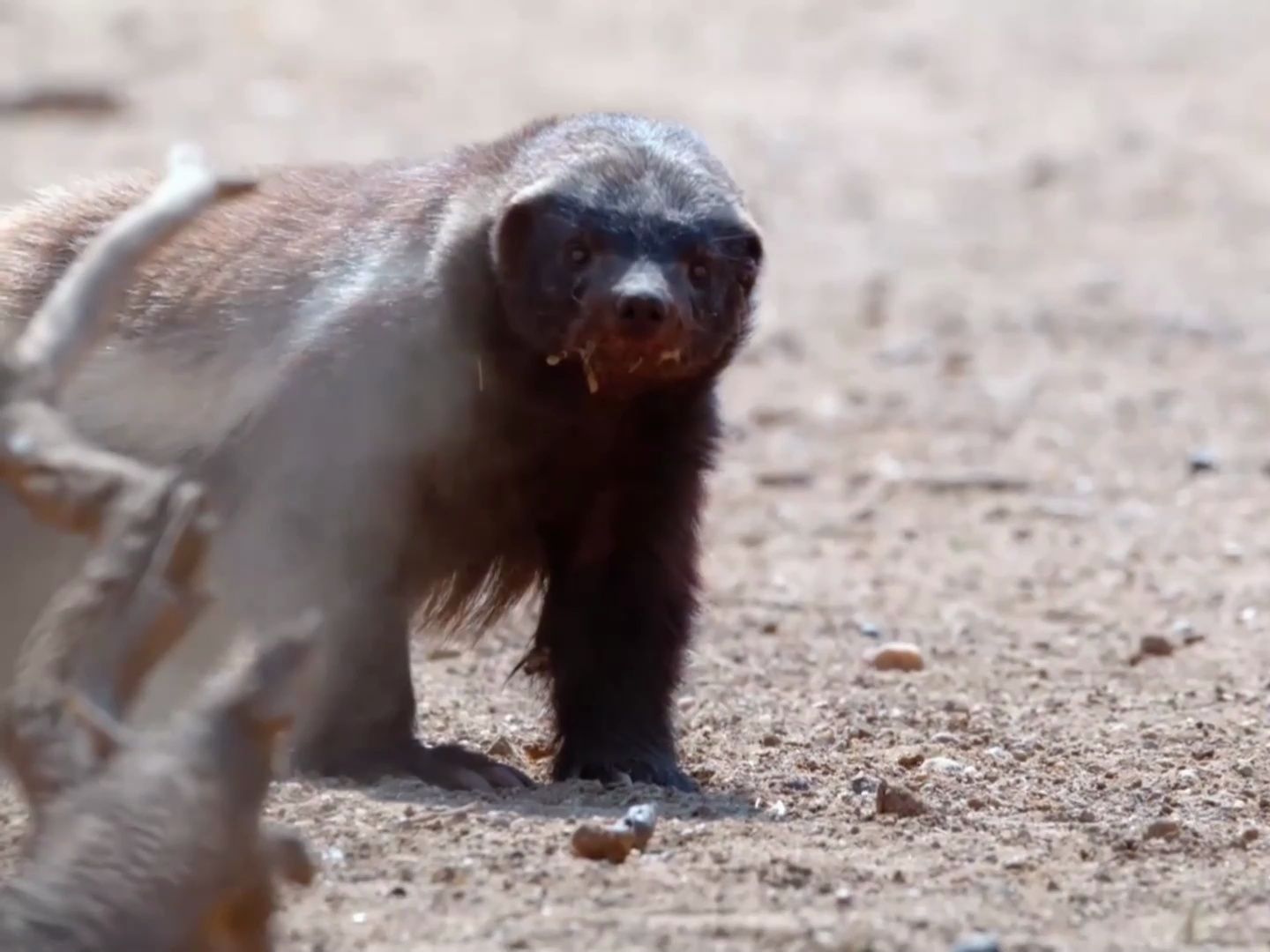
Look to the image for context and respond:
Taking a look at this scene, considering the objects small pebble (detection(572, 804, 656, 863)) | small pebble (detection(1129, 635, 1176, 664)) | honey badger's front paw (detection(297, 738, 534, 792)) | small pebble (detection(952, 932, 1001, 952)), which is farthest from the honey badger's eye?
small pebble (detection(1129, 635, 1176, 664))

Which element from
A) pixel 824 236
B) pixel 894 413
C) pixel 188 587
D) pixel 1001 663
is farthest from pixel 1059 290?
pixel 188 587

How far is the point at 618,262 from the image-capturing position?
206 inches

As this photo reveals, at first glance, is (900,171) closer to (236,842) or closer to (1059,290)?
(1059,290)

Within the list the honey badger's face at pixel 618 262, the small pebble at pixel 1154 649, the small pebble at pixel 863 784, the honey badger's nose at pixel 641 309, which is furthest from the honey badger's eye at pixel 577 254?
the small pebble at pixel 1154 649

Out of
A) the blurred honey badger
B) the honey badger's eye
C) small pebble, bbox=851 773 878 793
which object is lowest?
small pebble, bbox=851 773 878 793

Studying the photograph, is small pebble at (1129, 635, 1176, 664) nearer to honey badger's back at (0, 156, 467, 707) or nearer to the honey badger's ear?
the honey badger's ear

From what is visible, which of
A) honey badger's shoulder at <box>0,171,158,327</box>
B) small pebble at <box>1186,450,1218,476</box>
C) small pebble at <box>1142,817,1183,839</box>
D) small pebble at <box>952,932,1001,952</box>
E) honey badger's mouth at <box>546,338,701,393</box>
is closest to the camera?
small pebble at <box>952,932,1001,952</box>

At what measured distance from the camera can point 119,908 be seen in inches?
126

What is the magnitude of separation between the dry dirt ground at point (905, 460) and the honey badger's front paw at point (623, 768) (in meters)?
0.11

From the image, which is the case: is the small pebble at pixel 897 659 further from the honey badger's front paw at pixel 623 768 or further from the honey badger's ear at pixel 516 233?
the honey badger's ear at pixel 516 233

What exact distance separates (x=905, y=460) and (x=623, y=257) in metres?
4.16

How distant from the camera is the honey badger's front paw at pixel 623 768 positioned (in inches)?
210

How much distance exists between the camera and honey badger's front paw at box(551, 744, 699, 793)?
5.34 metres

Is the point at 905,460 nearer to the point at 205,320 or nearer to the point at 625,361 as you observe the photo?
the point at 205,320
